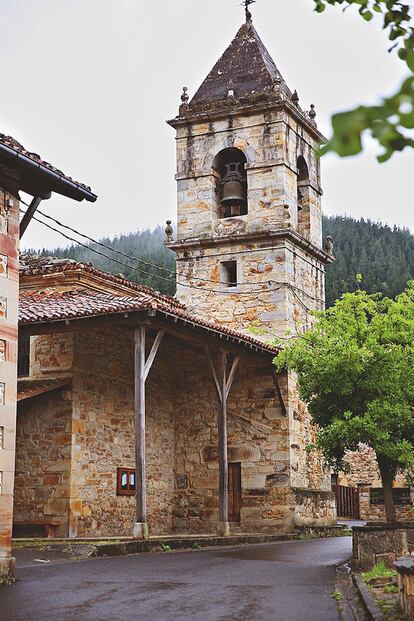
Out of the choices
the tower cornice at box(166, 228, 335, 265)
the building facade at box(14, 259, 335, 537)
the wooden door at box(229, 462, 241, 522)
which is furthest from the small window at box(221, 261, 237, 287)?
the wooden door at box(229, 462, 241, 522)

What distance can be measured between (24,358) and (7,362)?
26.4 ft

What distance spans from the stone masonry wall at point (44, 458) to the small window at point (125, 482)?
5.14 feet

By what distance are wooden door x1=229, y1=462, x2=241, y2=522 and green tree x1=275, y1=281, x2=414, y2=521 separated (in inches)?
304

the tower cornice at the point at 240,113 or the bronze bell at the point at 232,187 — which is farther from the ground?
the tower cornice at the point at 240,113

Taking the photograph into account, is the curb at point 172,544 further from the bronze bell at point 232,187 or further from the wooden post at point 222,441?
the bronze bell at point 232,187

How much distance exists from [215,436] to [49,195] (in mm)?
10527

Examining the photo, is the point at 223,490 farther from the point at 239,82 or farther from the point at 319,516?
the point at 239,82


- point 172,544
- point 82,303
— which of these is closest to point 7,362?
point 172,544

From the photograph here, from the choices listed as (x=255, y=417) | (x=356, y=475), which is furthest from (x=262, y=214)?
(x=356, y=475)

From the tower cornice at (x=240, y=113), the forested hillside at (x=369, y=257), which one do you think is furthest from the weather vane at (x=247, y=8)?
the forested hillside at (x=369, y=257)

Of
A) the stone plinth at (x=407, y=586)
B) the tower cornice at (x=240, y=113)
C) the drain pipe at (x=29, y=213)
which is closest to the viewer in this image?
the stone plinth at (x=407, y=586)

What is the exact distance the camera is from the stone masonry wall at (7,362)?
31.1ft

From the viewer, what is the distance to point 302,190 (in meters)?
23.1

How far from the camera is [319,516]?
814 inches
